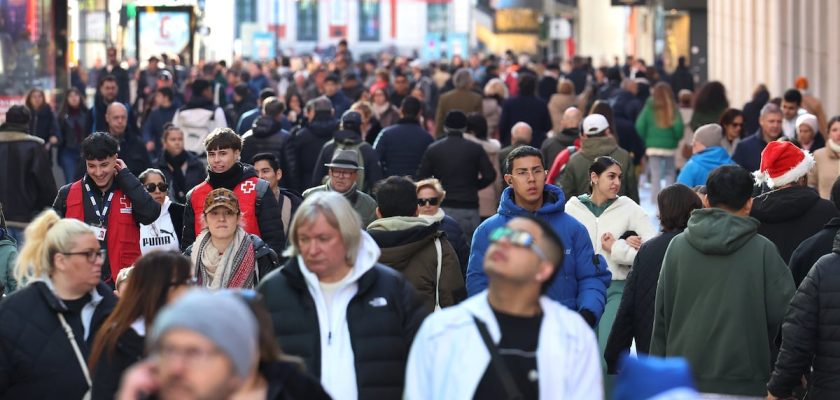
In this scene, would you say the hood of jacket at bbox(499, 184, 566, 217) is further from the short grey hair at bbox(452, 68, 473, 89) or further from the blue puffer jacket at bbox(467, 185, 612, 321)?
the short grey hair at bbox(452, 68, 473, 89)

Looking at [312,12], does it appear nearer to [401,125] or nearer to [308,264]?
[401,125]

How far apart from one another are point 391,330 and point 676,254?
194 cm

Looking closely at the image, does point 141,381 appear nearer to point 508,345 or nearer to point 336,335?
point 508,345

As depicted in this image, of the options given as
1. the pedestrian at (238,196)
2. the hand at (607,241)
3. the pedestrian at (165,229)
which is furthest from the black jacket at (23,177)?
the hand at (607,241)

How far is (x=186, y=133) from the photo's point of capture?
17.1 m

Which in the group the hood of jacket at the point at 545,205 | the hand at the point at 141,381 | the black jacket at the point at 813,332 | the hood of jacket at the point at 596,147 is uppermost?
the hood of jacket at the point at 596,147

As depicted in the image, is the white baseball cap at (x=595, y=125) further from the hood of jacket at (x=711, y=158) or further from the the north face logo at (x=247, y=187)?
the the north face logo at (x=247, y=187)

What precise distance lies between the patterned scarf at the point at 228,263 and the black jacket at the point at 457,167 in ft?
17.9

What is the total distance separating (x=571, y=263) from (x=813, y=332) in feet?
4.04

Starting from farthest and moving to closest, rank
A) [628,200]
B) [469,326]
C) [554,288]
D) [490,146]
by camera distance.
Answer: [490,146]
[628,200]
[554,288]
[469,326]

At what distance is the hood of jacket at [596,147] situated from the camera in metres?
12.6

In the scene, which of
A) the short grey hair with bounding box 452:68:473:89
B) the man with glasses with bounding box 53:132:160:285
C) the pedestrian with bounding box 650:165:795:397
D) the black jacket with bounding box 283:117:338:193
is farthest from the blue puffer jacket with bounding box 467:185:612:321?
the short grey hair with bounding box 452:68:473:89

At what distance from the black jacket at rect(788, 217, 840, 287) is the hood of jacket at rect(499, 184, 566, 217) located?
3.83ft

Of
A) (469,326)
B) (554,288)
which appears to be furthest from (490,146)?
(469,326)
